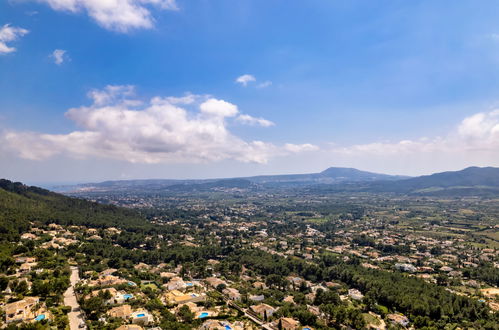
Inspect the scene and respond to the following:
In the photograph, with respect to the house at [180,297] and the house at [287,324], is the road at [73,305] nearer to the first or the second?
the house at [180,297]

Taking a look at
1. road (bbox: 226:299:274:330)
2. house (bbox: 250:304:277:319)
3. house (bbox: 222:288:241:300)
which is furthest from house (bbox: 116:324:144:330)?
house (bbox: 222:288:241:300)

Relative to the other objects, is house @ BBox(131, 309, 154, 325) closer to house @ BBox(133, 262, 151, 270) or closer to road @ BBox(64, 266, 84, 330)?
road @ BBox(64, 266, 84, 330)

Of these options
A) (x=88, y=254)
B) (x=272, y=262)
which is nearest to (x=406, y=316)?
(x=272, y=262)

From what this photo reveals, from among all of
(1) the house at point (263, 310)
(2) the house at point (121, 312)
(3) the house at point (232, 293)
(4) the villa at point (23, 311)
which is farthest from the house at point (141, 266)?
(1) the house at point (263, 310)

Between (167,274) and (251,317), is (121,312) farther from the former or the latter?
(167,274)

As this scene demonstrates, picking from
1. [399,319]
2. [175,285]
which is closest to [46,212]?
[175,285]
